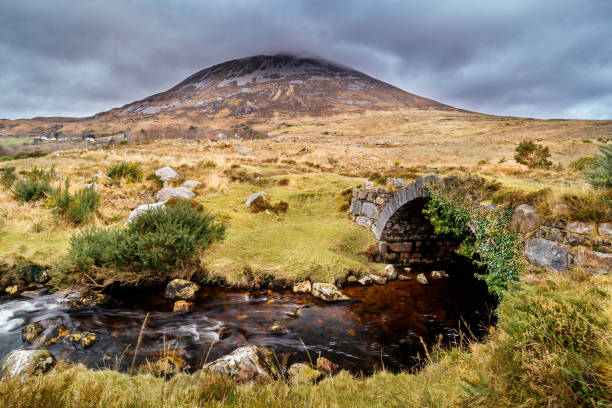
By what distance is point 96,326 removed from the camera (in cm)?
552

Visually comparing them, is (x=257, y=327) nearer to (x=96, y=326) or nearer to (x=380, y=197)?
(x=96, y=326)

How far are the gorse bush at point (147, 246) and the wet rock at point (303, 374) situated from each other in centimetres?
454

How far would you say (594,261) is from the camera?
4.11 metres

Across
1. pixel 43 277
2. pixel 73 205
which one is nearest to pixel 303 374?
pixel 43 277

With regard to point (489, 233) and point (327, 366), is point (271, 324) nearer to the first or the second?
point (327, 366)

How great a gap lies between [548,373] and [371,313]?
15.2ft

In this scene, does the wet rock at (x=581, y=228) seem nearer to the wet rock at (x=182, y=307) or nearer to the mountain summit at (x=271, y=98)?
the wet rock at (x=182, y=307)

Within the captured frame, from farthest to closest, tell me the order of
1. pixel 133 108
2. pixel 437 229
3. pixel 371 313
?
1. pixel 133 108
2. pixel 437 229
3. pixel 371 313

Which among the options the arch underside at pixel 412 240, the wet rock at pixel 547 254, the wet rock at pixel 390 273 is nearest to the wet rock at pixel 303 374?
the wet rock at pixel 547 254

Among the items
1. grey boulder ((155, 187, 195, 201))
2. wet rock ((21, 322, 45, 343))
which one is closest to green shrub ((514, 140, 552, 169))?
grey boulder ((155, 187, 195, 201))

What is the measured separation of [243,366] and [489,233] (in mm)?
5302

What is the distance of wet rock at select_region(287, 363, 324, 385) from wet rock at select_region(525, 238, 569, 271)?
4069 millimetres

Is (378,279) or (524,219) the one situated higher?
(524,219)

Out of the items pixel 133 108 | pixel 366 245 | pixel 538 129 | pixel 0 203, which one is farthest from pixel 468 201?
pixel 133 108
